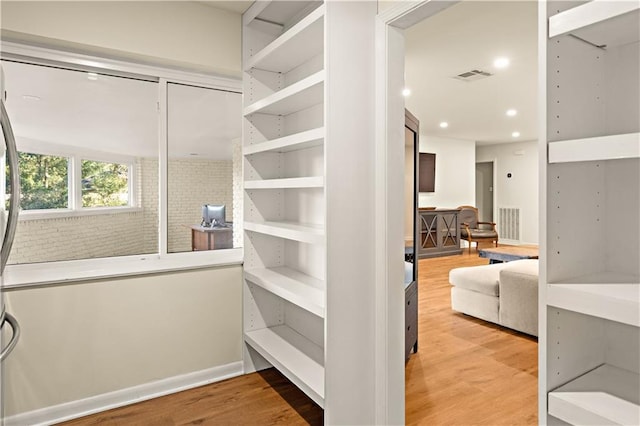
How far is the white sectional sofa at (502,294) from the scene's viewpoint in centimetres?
364

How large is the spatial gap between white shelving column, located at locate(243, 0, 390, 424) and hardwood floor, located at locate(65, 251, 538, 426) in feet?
0.98

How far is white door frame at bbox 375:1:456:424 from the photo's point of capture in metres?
2.04

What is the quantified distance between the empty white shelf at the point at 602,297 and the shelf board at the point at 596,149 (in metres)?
0.34

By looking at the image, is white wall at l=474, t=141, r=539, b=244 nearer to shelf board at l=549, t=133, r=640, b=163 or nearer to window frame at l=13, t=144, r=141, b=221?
window frame at l=13, t=144, r=141, b=221

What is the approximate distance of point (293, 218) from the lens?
2934mm

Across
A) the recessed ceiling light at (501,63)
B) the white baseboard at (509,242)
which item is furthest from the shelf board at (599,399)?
the white baseboard at (509,242)

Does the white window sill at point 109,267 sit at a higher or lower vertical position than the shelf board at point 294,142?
lower

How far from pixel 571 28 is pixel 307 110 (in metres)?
1.84

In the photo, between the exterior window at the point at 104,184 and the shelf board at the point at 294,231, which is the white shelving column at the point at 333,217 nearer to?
the shelf board at the point at 294,231

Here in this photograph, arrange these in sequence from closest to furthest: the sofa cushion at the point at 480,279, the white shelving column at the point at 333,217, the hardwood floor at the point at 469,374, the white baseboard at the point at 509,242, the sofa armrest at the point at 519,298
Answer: the white shelving column at the point at 333,217 < the hardwood floor at the point at 469,374 < the sofa armrest at the point at 519,298 < the sofa cushion at the point at 480,279 < the white baseboard at the point at 509,242

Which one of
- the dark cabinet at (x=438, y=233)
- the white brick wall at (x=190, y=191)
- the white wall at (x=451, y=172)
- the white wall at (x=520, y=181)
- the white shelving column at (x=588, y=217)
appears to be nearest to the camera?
the white shelving column at (x=588, y=217)

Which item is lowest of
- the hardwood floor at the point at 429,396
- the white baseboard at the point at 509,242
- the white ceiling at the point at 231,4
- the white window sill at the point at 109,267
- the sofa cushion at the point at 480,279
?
the hardwood floor at the point at 429,396

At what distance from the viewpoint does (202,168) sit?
301 cm

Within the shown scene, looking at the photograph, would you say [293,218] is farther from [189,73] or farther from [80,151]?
[80,151]
